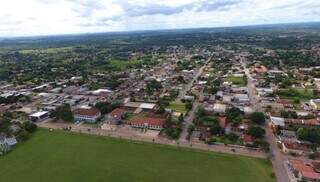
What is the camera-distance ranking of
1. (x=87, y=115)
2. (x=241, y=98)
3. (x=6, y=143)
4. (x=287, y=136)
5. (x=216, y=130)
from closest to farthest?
(x=6, y=143) < (x=287, y=136) < (x=216, y=130) < (x=87, y=115) < (x=241, y=98)

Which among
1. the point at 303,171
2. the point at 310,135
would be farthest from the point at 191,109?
the point at 303,171

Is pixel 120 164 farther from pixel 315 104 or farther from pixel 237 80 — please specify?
pixel 237 80

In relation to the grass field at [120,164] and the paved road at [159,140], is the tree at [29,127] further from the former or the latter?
the grass field at [120,164]

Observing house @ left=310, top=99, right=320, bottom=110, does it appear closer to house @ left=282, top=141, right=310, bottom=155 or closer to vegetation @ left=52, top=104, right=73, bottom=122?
house @ left=282, top=141, right=310, bottom=155

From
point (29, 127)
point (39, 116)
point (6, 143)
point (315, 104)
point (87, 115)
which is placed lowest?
point (315, 104)

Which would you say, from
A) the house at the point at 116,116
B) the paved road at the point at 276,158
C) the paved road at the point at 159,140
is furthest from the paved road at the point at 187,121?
the paved road at the point at 276,158

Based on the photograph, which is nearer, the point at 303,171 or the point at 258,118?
A: the point at 303,171
